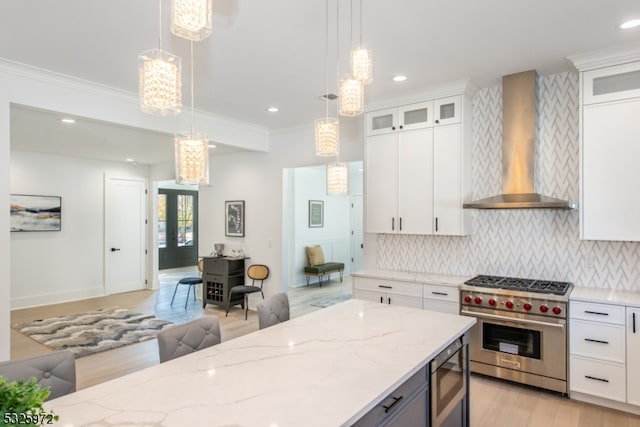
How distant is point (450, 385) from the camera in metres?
2.16

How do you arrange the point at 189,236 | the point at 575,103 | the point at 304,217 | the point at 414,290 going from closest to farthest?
1. the point at 575,103
2. the point at 414,290
3. the point at 304,217
4. the point at 189,236

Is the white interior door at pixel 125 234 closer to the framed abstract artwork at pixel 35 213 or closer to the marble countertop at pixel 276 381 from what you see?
the framed abstract artwork at pixel 35 213

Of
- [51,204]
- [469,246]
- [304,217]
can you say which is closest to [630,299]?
[469,246]

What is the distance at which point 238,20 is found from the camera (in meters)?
2.59

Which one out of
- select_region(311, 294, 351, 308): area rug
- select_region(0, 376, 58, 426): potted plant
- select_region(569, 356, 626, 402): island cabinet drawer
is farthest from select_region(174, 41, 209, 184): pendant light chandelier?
select_region(311, 294, 351, 308): area rug

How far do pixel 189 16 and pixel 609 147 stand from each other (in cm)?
334

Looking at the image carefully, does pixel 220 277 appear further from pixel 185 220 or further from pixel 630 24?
pixel 630 24

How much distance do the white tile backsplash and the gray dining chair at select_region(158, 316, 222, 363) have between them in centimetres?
289

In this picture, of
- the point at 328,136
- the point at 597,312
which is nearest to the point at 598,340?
the point at 597,312

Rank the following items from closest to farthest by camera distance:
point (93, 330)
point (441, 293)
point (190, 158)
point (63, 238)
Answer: point (190, 158), point (441, 293), point (93, 330), point (63, 238)

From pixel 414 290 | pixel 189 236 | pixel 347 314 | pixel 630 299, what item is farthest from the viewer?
pixel 189 236

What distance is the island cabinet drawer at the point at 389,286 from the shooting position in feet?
12.8

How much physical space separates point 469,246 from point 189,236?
9096mm

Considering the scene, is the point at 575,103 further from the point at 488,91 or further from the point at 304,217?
the point at 304,217
